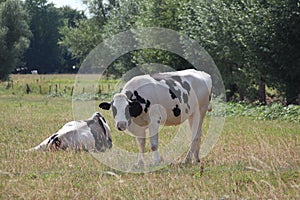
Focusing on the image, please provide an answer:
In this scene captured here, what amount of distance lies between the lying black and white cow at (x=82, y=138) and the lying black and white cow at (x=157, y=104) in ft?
6.93

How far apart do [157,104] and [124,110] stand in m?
0.97

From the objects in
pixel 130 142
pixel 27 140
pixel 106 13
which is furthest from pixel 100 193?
pixel 106 13

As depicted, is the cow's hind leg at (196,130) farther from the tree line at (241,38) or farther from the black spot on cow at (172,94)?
the tree line at (241,38)

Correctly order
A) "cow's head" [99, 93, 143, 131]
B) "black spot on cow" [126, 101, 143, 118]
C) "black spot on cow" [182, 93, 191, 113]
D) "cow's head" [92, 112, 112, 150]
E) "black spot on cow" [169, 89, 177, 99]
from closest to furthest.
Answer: "cow's head" [99, 93, 143, 131], "black spot on cow" [126, 101, 143, 118], "black spot on cow" [169, 89, 177, 99], "black spot on cow" [182, 93, 191, 113], "cow's head" [92, 112, 112, 150]

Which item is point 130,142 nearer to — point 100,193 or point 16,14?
point 100,193

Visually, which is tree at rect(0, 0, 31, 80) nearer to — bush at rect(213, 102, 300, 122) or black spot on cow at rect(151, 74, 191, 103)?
bush at rect(213, 102, 300, 122)

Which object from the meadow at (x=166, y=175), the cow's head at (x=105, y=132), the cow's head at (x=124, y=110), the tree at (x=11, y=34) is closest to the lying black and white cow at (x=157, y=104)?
the cow's head at (x=124, y=110)

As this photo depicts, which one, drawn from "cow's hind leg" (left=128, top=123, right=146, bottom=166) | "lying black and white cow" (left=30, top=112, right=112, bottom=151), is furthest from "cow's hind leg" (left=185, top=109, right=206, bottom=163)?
"lying black and white cow" (left=30, top=112, right=112, bottom=151)

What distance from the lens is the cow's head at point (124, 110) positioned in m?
11.5

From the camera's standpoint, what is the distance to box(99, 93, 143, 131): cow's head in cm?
1149

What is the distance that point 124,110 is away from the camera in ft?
37.9

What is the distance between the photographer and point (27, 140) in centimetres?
1647

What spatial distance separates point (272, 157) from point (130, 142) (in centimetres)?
470

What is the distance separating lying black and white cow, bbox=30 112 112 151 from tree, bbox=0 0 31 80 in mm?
43086
